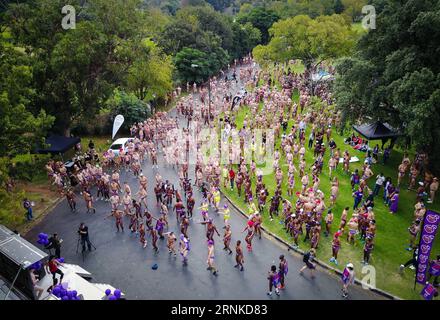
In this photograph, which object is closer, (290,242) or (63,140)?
(290,242)

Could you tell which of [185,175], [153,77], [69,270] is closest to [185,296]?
[69,270]

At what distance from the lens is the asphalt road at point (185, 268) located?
1338cm

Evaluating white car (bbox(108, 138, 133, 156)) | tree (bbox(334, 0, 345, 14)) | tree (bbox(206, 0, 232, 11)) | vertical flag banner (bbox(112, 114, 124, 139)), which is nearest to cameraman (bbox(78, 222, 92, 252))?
white car (bbox(108, 138, 133, 156))

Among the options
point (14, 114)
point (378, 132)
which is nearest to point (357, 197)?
point (378, 132)

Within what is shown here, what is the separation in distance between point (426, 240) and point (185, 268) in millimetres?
8807

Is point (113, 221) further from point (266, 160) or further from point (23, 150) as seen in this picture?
point (266, 160)

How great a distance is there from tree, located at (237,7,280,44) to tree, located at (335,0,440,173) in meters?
44.1

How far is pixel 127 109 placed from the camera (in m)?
30.1

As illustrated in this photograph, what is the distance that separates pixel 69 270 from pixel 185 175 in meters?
9.24

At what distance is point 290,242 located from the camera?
1595 cm

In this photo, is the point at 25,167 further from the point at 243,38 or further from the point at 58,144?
the point at 243,38

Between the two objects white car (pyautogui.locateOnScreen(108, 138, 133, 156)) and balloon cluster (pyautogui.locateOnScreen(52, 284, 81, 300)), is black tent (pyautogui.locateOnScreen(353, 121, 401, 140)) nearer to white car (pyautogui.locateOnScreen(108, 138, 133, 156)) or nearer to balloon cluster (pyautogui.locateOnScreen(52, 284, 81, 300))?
white car (pyautogui.locateOnScreen(108, 138, 133, 156))

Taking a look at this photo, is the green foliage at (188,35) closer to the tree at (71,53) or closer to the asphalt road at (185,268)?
the tree at (71,53)

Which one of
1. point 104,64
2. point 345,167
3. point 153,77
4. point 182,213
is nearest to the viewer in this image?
A: point 182,213
